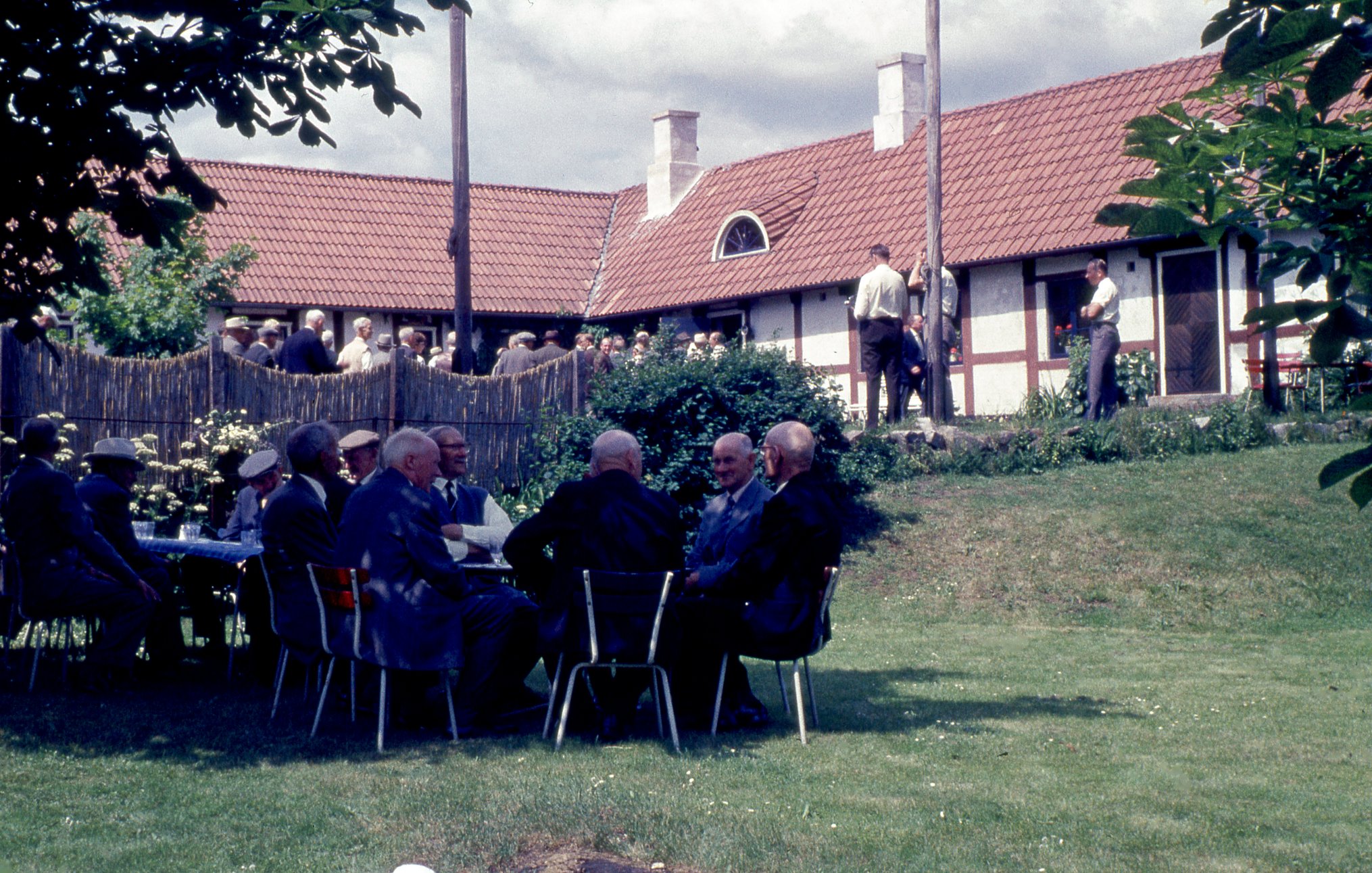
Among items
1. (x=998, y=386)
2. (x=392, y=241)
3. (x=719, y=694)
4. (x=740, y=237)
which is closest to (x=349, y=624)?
(x=719, y=694)

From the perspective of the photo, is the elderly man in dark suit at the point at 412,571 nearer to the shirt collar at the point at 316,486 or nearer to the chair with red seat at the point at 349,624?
the chair with red seat at the point at 349,624

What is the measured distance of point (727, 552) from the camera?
793 centimetres

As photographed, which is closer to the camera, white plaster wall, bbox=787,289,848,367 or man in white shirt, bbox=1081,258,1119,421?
man in white shirt, bbox=1081,258,1119,421

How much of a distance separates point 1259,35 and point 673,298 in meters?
27.2

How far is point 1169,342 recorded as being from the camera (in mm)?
23016

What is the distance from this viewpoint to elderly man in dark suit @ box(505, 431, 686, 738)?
23.5 ft

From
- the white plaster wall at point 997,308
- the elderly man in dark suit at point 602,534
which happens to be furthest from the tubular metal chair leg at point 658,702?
the white plaster wall at point 997,308

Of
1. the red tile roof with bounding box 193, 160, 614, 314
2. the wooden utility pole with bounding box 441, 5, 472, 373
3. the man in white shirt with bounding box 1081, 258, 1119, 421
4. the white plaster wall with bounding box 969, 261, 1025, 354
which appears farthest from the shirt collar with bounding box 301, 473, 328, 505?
the red tile roof with bounding box 193, 160, 614, 314

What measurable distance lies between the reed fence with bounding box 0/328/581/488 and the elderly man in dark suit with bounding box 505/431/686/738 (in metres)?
6.22

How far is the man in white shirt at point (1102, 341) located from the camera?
17.5 m

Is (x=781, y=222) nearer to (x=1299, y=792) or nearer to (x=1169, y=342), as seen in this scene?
(x=1169, y=342)

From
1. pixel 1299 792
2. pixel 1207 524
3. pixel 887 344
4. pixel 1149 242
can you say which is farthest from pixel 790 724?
pixel 887 344

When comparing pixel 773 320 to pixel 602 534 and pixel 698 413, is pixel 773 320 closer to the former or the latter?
pixel 698 413

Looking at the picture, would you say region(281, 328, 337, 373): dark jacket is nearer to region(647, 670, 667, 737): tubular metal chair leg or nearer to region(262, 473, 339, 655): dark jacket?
region(262, 473, 339, 655): dark jacket
